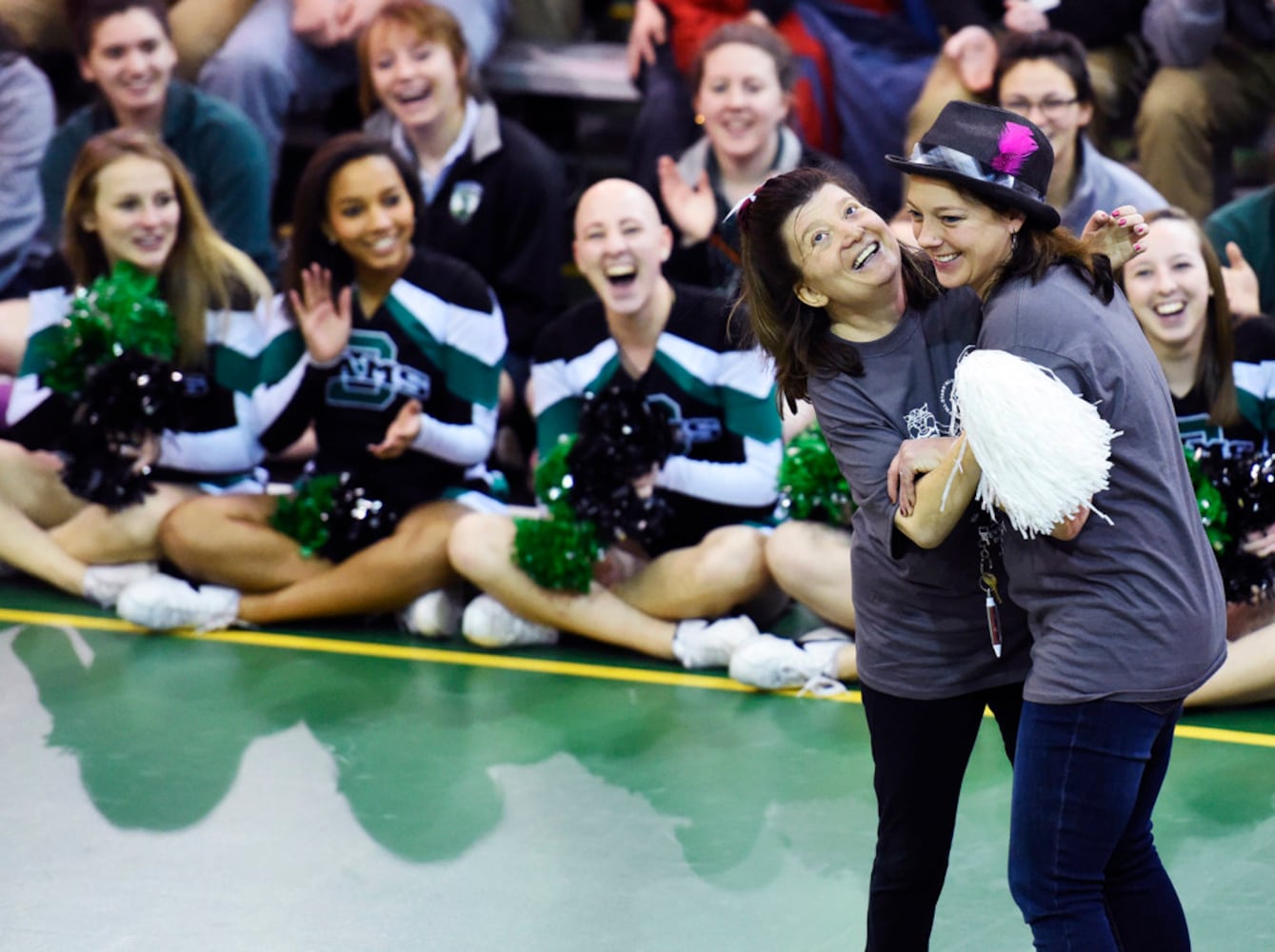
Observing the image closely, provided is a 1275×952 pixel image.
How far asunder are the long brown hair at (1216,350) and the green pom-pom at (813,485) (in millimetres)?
962

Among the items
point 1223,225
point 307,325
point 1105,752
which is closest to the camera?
point 1105,752

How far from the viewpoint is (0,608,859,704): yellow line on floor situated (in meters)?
4.81

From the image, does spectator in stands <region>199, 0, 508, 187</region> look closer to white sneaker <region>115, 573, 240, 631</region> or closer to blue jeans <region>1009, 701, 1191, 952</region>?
white sneaker <region>115, 573, 240, 631</region>

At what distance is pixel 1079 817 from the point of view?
2428mm

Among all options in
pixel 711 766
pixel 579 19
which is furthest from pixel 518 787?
pixel 579 19

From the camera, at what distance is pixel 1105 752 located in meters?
2.43

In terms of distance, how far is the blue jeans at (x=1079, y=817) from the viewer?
7.97 feet

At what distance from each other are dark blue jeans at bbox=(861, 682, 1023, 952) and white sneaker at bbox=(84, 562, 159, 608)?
126 inches

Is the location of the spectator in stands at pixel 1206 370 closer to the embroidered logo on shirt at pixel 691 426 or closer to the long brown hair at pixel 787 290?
the embroidered logo on shirt at pixel 691 426

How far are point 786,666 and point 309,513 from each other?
59.0 inches

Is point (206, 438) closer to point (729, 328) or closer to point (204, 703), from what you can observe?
point (204, 703)

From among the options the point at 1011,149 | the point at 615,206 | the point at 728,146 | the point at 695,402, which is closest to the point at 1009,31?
the point at 728,146

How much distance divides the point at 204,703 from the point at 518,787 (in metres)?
1.01

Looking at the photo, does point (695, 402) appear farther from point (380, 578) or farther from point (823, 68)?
point (823, 68)
